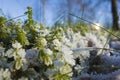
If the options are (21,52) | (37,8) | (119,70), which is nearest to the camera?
(21,52)

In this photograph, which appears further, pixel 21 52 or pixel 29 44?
pixel 29 44

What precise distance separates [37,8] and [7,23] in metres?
1.37


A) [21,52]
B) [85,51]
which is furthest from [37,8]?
[21,52]

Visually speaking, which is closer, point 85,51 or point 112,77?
point 112,77

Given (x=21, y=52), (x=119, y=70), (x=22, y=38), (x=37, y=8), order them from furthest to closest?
(x=37, y=8) → (x=119, y=70) → (x=22, y=38) → (x=21, y=52)

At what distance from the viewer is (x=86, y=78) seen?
162cm

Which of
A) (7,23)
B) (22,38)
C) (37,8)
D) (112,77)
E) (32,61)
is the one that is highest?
(37,8)

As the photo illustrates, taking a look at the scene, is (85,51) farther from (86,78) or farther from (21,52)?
(21,52)

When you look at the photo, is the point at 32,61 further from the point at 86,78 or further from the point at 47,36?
the point at 86,78

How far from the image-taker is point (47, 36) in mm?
1538

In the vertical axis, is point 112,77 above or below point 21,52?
below

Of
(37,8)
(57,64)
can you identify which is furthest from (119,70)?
(37,8)

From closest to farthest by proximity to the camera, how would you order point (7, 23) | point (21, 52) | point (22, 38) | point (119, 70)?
point (21, 52) → point (22, 38) → point (119, 70) → point (7, 23)

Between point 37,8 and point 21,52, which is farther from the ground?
point 37,8
